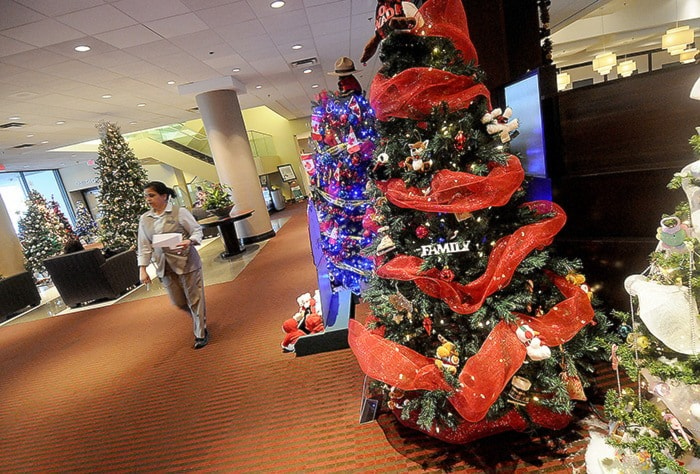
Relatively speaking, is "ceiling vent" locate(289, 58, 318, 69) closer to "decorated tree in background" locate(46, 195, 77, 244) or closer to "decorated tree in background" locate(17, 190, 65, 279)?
"decorated tree in background" locate(46, 195, 77, 244)

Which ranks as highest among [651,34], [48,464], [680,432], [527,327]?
[651,34]

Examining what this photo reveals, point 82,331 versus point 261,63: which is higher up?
point 261,63

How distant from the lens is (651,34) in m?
9.19

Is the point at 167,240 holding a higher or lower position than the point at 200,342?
higher

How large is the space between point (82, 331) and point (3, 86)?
11.8 feet

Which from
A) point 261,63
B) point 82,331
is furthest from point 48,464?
point 261,63

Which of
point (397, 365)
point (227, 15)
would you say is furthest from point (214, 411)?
point (227, 15)

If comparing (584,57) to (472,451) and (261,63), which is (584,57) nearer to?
(261,63)

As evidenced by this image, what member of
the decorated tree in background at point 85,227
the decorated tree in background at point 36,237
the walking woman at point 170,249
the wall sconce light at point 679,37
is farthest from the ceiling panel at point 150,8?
the decorated tree in background at point 85,227

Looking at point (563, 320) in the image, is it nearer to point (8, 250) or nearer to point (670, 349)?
point (670, 349)

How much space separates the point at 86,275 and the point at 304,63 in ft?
18.0

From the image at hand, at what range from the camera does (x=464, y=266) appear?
5.35 ft

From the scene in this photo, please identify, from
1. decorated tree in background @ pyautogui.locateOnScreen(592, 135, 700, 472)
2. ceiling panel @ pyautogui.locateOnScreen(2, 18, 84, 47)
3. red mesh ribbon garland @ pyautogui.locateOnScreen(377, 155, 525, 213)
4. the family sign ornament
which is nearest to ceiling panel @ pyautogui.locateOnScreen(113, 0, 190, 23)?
ceiling panel @ pyautogui.locateOnScreen(2, 18, 84, 47)

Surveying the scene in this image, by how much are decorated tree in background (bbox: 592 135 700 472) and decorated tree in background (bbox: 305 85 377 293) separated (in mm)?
1896
